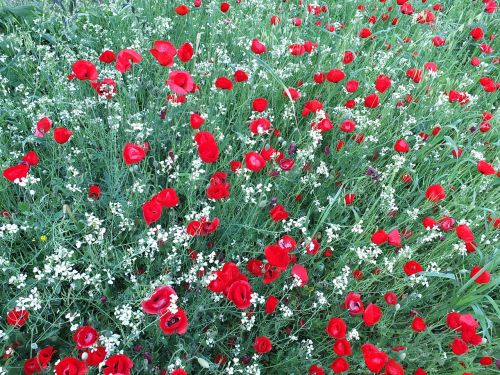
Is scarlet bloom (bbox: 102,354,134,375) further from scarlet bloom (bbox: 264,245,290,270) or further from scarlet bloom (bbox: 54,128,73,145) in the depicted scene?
scarlet bloom (bbox: 54,128,73,145)

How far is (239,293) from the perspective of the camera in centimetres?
156

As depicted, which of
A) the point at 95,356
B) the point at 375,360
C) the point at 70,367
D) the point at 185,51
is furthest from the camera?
the point at 185,51

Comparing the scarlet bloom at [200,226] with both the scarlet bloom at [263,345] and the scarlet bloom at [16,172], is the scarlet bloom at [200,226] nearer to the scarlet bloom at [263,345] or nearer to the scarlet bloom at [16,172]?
the scarlet bloom at [263,345]

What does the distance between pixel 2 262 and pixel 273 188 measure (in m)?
1.30

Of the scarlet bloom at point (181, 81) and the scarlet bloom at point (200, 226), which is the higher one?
the scarlet bloom at point (181, 81)

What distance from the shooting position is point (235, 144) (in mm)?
2639

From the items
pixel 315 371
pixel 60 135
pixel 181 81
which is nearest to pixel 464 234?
pixel 315 371

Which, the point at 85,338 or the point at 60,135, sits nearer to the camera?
the point at 85,338

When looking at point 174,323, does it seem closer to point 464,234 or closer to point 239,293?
point 239,293

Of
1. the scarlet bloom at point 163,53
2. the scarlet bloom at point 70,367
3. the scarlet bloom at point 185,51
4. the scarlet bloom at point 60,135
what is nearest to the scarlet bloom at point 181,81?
the scarlet bloom at point 163,53

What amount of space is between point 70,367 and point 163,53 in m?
1.39

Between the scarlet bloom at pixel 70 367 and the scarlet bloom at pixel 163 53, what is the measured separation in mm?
1313

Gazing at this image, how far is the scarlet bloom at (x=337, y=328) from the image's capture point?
1.71 metres

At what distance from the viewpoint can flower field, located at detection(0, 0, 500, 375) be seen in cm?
177
